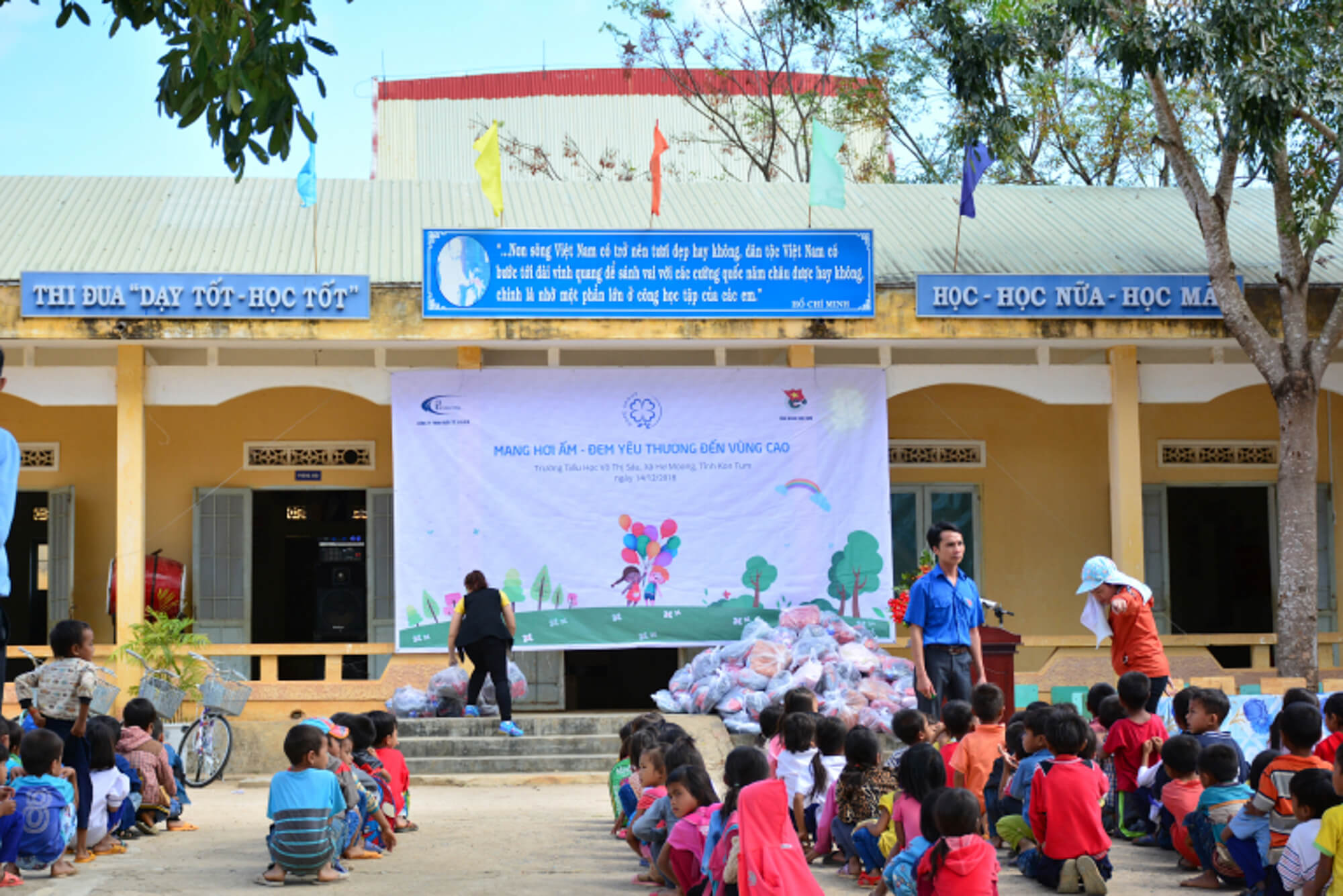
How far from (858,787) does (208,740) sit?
6080 millimetres

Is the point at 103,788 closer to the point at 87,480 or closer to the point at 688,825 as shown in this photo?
the point at 688,825

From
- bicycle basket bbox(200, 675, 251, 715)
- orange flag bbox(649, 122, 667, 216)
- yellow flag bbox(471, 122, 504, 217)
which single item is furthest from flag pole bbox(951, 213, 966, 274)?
bicycle basket bbox(200, 675, 251, 715)

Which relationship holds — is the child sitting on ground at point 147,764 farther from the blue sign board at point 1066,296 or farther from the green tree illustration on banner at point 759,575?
the blue sign board at point 1066,296

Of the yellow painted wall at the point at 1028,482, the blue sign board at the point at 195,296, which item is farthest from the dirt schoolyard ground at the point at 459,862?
the yellow painted wall at the point at 1028,482

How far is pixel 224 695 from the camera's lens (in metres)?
11.1

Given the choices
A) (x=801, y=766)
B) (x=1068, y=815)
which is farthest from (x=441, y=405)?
(x=1068, y=815)

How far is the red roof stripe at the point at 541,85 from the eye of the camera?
2555 centimetres

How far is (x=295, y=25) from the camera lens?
5.67 meters

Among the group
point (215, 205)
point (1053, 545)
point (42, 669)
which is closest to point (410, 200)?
point (215, 205)

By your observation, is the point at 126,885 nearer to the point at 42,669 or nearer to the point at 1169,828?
the point at 42,669

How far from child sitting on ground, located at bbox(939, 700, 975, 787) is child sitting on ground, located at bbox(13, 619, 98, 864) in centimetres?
381

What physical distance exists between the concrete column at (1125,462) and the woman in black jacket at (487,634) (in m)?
5.03

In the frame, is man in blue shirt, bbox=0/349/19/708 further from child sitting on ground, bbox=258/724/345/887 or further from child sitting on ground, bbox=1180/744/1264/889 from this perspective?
child sitting on ground, bbox=1180/744/1264/889

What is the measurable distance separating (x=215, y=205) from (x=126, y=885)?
928cm
